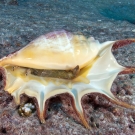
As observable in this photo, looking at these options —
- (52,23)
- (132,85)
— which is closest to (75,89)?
(132,85)

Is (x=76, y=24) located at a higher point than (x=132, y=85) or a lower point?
lower

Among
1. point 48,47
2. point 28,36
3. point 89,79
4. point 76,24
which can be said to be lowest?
point 76,24

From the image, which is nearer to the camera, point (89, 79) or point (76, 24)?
point (89, 79)

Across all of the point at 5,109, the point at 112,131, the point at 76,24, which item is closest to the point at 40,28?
the point at 76,24

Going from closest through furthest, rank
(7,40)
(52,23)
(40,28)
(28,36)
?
1. (7,40)
2. (28,36)
3. (40,28)
4. (52,23)

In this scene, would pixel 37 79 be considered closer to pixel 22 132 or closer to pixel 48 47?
pixel 48 47

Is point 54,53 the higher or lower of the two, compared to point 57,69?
higher

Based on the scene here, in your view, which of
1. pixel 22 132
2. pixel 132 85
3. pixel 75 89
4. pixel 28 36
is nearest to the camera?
pixel 22 132
